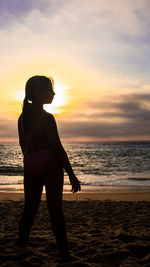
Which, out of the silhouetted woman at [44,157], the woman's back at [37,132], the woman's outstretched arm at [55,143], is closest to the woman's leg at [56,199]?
the silhouetted woman at [44,157]

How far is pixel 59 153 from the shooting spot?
8.46ft

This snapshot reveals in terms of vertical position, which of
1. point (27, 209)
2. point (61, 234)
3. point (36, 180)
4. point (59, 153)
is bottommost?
point (61, 234)

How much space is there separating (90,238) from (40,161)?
6.21 feet

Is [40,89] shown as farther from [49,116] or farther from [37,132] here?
[37,132]

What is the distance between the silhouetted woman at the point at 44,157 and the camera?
261 centimetres

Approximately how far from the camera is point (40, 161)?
8.59ft

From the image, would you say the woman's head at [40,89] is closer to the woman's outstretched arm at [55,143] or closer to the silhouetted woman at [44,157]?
the silhouetted woman at [44,157]

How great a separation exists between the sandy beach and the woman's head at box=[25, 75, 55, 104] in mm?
1750

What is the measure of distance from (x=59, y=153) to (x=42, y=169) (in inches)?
9.7

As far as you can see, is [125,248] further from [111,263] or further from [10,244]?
[10,244]

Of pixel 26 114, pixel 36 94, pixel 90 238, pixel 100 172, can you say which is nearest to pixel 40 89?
pixel 36 94

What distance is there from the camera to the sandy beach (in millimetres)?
2855

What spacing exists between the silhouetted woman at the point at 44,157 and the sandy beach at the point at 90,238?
450 mm

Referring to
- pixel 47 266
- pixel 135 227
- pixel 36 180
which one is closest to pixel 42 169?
pixel 36 180
